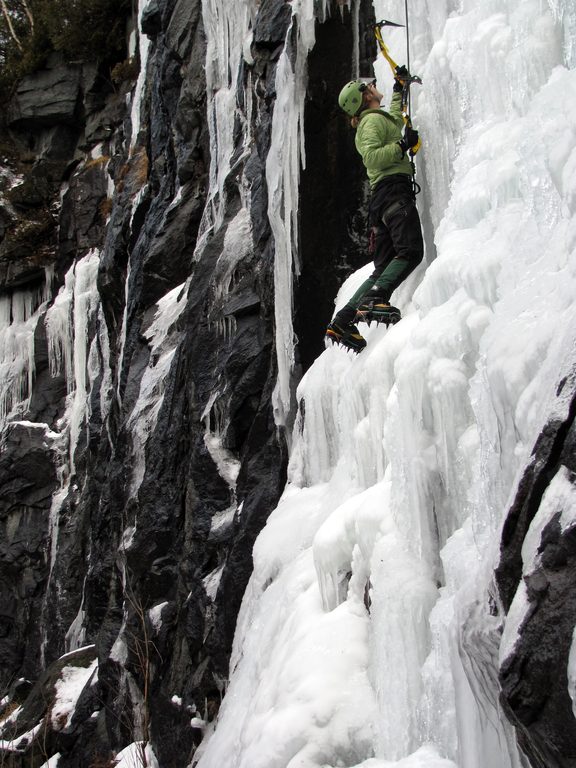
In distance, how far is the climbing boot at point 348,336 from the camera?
18.9 ft

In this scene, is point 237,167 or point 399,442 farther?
point 237,167

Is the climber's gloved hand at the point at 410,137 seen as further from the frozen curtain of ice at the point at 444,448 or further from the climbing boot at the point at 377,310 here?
the climbing boot at the point at 377,310

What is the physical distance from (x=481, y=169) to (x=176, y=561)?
6457mm

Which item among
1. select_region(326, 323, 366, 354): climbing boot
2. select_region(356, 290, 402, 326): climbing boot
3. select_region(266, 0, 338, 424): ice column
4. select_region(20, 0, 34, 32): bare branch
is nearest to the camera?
select_region(356, 290, 402, 326): climbing boot

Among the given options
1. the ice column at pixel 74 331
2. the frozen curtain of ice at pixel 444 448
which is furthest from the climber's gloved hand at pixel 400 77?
the ice column at pixel 74 331

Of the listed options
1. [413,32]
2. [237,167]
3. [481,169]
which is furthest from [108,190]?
[481,169]

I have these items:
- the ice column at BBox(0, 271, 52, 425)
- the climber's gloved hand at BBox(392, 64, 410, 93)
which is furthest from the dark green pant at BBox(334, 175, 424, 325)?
the ice column at BBox(0, 271, 52, 425)

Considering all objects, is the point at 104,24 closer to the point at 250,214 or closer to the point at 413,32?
the point at 250,214

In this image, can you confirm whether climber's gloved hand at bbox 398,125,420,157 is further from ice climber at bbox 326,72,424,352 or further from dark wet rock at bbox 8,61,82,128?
dark wet rock at bbox 8,61,82,128

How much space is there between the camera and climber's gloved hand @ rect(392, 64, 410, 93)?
18.6 ft

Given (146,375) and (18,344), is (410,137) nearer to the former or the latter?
(146,375)

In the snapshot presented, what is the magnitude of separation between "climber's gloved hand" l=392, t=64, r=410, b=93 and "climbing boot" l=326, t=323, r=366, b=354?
1.63 metres

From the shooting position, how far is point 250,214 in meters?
8.97

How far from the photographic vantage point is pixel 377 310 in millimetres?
5371
